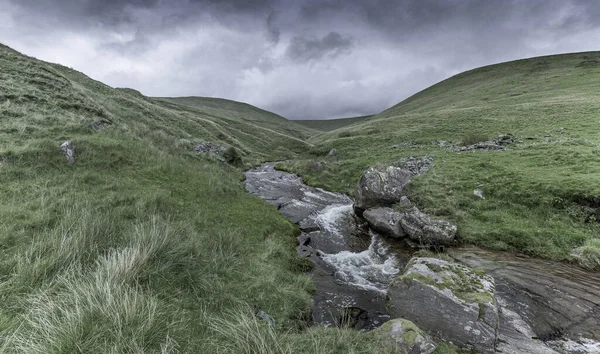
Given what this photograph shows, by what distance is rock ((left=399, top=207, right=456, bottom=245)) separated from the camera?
12.4m

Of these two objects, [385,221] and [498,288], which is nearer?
[498,288]

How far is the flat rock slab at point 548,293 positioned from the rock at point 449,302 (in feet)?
4.67

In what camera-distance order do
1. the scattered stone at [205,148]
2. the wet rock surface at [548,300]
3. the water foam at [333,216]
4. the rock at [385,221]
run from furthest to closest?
the scattered stone at [205,148]
the water foam at [333,216]
the rock at [385,221]
the wet rock surface at [548,300]

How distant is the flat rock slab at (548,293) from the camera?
7.26 m

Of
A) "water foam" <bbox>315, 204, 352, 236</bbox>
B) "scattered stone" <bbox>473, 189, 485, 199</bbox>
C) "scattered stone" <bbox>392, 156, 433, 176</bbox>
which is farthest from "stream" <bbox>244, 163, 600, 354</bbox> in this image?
"scattered stone" <bbox>392, 156, 433, 176</bbox>

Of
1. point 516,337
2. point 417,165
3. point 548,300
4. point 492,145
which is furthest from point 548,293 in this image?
point 492,145

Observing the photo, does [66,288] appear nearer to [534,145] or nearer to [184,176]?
[184,176]

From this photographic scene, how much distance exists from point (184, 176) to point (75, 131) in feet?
24.5

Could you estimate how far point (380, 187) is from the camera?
674 inches

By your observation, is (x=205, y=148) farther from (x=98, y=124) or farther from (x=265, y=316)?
(x=265, y=316)

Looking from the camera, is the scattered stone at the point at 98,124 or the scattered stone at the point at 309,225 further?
the scattered stone at the point at 98,124

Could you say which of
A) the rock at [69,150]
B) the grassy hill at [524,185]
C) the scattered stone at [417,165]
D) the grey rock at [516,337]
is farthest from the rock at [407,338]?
the scattered stone at [417,165]

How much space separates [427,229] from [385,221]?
89.7 inches

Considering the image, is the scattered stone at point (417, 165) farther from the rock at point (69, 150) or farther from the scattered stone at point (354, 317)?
the rock at point (69, 150)
